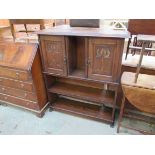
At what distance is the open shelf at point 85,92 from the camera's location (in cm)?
212

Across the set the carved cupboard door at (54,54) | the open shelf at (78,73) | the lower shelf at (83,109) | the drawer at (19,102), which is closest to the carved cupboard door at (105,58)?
the open shelf at (78,73)

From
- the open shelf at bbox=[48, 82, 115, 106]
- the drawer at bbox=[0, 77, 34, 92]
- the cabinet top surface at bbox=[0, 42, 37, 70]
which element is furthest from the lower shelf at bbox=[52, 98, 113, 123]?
the cabinet top surface at bbox=[0, 42, 37, 70]

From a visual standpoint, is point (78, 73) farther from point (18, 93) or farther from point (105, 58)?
point (18, 93)

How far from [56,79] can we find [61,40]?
0.94 metres

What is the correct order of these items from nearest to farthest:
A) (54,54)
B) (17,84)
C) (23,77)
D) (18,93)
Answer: (54,54) → (23,77) → (17,84) → (18,93)

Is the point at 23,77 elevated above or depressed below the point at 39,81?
above

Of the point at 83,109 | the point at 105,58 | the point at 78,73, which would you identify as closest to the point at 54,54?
the point at 78,73

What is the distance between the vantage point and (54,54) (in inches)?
76.8

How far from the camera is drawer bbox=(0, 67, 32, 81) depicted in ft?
6.62

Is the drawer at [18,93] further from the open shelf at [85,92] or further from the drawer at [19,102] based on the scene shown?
the open shelf at [85,92]

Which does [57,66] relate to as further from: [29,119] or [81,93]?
[29,119]

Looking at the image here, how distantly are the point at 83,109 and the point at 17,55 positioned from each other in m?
1.33

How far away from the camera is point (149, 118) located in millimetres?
2203

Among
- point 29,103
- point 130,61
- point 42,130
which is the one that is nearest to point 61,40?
point 130,61
